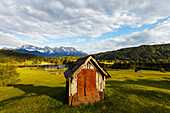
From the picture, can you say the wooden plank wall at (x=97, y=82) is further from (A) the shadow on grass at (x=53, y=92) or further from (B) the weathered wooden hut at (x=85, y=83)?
(A) the shadow on grass at (x=53, y=92)

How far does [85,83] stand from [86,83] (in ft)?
0.53

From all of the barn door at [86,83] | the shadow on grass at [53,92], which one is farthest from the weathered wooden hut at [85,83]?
the shadow on grass at [53,92]

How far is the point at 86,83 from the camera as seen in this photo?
12094 mm

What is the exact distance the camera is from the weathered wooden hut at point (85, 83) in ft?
37.8

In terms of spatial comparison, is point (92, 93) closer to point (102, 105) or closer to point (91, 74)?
point (102, 105)

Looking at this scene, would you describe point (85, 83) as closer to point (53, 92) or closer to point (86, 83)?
point (86, 83)

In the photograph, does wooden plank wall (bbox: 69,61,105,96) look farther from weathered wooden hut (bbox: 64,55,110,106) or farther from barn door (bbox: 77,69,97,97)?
barn door (bbox: 77,69,97,97)

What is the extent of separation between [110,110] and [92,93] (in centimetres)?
320

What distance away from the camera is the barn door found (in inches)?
466

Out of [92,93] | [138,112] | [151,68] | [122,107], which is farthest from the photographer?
[151,68]

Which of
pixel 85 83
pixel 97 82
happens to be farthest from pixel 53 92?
pixel 97 82

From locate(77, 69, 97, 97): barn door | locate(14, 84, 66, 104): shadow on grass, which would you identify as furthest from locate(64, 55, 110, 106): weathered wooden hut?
locate(14, 84, 66, 104): shadow on grass

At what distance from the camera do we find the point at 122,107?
452 inches

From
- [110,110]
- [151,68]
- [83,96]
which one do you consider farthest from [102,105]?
[151,68]
